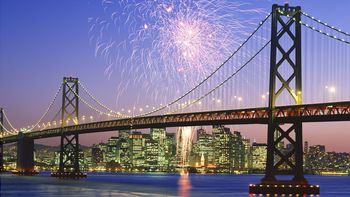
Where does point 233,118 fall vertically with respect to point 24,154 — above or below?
above

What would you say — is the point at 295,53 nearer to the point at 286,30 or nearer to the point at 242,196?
the point at 286,30

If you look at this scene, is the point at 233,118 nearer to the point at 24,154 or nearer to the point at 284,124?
the point at 284,124

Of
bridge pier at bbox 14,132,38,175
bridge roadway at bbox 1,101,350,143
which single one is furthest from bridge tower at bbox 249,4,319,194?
bridge pier at bbox 14,132,38,175

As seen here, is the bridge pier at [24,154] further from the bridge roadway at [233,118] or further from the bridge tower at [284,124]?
the bridge tower at [284,124]

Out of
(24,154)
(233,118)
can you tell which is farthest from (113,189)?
(24,154)

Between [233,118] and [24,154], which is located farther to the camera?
[24,154]

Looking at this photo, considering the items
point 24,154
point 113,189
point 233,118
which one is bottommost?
point 113,189
